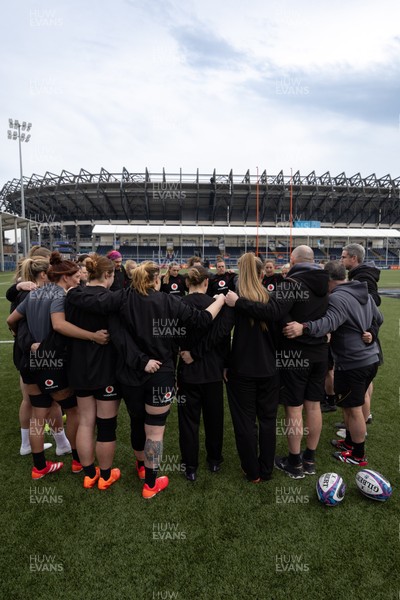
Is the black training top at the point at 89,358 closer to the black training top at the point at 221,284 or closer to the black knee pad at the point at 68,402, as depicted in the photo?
the black knee pad at the point at 68,402

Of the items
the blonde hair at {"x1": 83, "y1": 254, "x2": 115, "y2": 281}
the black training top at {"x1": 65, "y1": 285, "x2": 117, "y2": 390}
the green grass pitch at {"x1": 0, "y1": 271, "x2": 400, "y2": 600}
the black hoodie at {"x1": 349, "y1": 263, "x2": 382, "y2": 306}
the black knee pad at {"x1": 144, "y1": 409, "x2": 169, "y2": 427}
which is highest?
the blonde hair at {"x1": 83, "y1": 254, "x2": 115, "y2": 281}

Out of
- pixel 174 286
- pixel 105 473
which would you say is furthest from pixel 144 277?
pixel 174 286

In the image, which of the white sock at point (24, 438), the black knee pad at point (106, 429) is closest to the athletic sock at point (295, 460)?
the black knee pad at point (106, 429)

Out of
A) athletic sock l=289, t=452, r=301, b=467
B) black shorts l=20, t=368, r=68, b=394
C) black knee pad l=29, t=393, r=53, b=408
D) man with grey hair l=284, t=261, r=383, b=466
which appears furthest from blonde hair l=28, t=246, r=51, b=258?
athletic sock l=289, t=452, r=301, b=467

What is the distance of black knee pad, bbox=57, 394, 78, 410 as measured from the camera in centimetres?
325

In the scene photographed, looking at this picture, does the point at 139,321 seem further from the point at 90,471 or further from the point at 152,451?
the point at 90,471

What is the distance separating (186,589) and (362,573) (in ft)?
4.21

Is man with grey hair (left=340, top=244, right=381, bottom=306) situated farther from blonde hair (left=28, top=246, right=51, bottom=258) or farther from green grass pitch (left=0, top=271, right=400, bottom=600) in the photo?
blonde hair (left=28, top=246, right=51, bottom=258)

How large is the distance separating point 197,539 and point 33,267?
296 centimetres

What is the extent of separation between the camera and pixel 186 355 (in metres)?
3.15

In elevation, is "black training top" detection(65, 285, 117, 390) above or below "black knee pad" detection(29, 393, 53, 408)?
above

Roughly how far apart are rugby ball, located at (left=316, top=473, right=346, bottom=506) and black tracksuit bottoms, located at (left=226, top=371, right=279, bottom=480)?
0.54 meters

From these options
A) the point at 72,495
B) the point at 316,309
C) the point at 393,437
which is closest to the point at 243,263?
the point at 316,309

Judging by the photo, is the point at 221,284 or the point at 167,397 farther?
the point at 221,284
